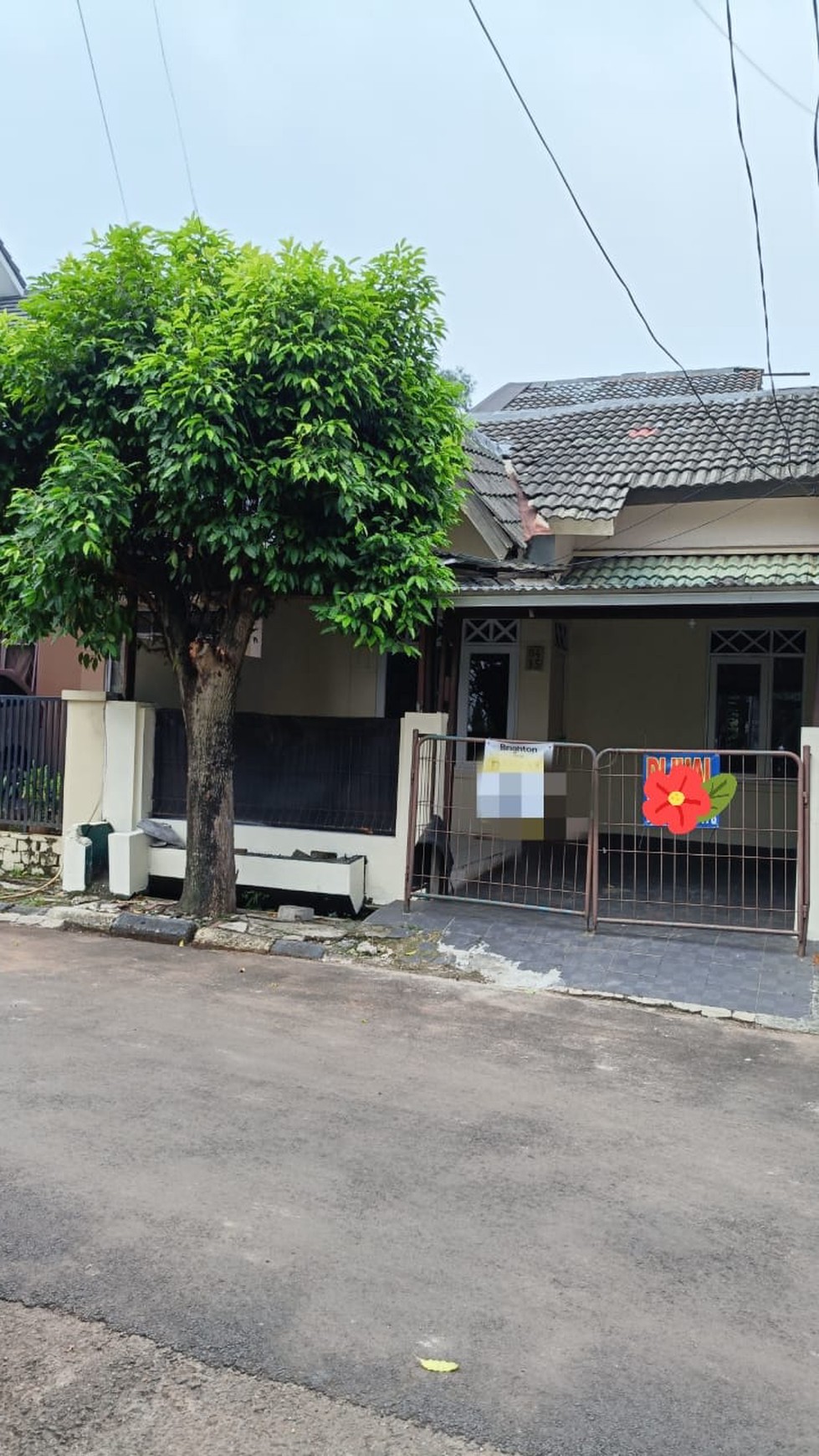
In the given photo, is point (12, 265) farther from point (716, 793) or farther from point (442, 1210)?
point (442, 1210)

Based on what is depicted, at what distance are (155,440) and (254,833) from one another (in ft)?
13.0

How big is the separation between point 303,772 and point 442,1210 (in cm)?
648

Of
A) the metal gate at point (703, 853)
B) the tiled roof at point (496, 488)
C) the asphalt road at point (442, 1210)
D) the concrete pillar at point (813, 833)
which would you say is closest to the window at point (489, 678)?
the metal gate at point (703, 853)

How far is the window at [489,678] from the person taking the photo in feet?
43.1

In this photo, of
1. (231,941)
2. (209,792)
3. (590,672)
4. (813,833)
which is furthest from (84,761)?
(813,833)

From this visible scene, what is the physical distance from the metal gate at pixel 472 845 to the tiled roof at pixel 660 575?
56.5 inches

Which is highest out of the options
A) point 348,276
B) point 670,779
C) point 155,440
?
point 348,276

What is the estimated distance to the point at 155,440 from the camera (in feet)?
26.0

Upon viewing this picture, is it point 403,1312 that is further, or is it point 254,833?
point 254,833

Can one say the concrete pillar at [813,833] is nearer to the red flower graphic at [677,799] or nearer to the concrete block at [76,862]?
the red flower graphic at [677,799]

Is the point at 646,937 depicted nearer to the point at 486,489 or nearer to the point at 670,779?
the point at 670,779

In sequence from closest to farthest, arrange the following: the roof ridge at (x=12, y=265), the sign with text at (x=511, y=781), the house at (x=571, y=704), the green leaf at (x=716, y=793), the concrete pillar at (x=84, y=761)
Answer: the green leaf at (x=716, y=793) < the sign with text at (x=511, y=781) < the house at (x=571, y=704) < the concrete pillar at (x=84, y=761) < the roof ridge at (x=12, y=265)

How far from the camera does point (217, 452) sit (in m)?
7.71

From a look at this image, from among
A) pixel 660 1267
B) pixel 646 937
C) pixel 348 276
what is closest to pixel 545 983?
pixel 646 937
